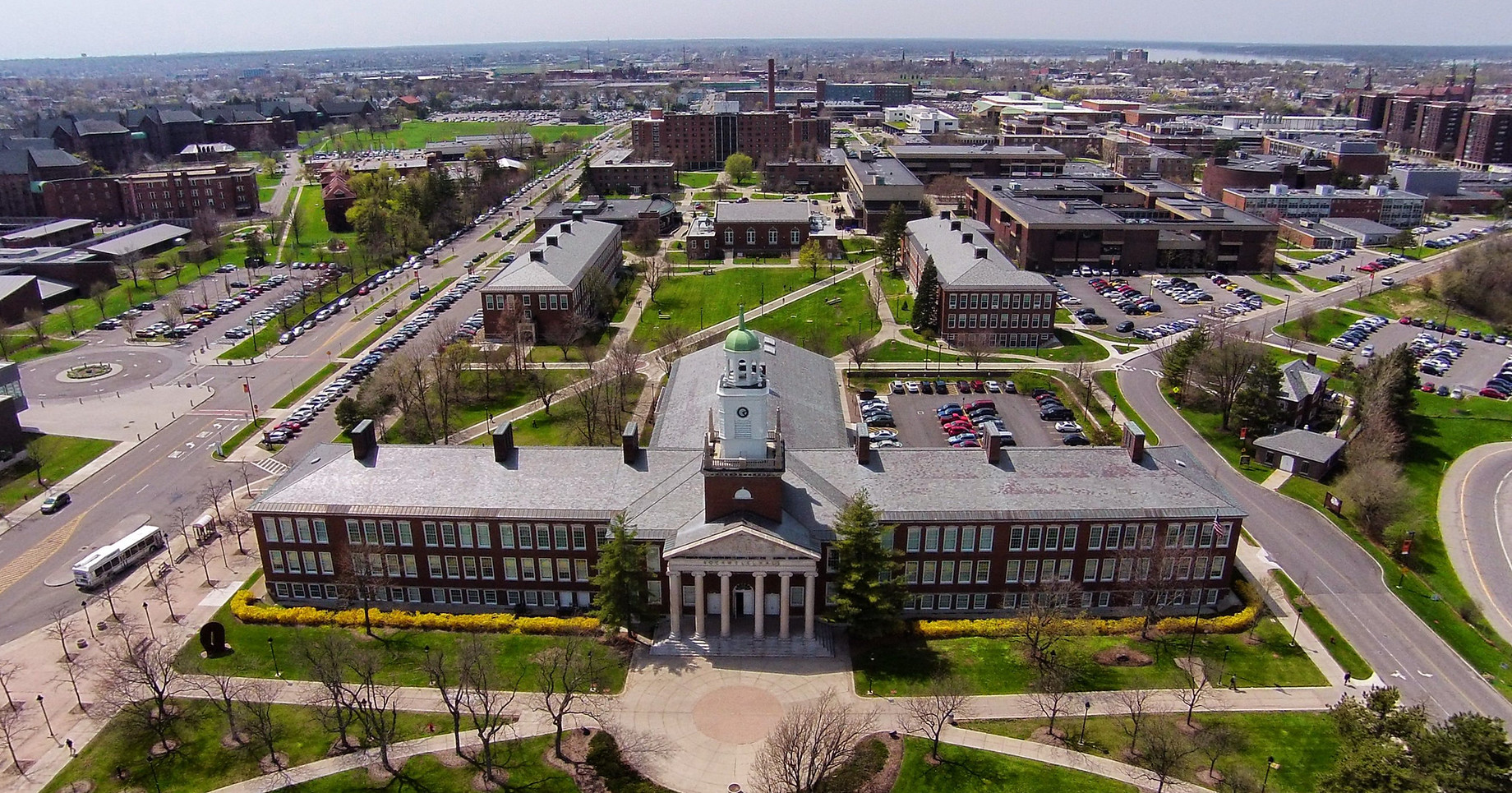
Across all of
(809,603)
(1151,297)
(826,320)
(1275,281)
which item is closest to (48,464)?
(809,603)

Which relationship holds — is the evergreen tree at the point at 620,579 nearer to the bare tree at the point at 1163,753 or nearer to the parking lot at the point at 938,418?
the bare tree at the point at 1163,753

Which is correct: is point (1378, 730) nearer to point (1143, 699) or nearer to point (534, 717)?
point (1143, 699)

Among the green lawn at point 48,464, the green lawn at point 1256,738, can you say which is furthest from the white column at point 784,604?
the green lawn at point 48,464

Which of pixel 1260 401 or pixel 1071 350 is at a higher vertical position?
pixel 1260 401

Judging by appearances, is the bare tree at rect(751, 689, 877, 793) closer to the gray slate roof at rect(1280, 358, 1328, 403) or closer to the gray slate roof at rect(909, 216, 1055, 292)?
the gray slate roof at rect(1280, 358, 1328, 403)

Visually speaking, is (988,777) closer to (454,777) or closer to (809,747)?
(809,747)

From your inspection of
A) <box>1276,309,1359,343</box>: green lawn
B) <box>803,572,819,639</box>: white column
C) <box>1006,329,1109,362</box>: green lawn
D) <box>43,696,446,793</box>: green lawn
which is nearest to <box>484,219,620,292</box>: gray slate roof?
<box>1006,329,1109,362</box>: green lawn
